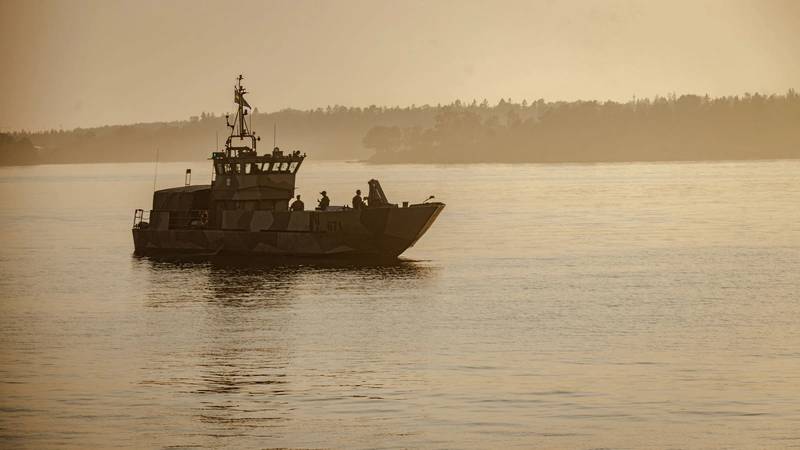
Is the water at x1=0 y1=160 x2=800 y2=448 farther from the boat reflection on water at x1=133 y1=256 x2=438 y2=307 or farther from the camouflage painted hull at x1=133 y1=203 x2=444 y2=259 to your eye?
the camouflage painted hull at x1=133 y1=203 x2=444 y2=259

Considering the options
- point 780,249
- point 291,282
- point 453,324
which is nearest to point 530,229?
point 780,249

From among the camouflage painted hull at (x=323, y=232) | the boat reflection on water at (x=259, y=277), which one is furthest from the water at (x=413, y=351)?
the camouflage painted hull at (x=323, y=232)

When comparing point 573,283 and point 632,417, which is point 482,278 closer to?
point 573,283

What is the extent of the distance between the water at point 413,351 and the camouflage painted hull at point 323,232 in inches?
72.1

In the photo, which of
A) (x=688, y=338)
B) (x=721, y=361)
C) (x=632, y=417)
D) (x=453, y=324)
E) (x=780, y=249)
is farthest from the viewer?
(x=780, y=249)

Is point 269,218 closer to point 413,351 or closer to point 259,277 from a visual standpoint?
point 259,277

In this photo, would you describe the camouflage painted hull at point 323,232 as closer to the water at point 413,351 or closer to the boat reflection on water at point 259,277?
the boat reflection on water at point 259,277

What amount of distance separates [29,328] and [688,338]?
81.8ft

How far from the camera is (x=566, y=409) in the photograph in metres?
35.0

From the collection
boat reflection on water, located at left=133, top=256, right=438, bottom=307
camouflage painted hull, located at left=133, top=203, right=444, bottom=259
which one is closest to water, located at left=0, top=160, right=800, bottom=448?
boat reflection on water, located at left=133, top=256, right=438, bottom=307

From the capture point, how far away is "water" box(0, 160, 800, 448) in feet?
109

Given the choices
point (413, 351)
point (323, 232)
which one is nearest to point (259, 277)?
point (323, 232)

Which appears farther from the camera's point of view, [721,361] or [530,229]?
[530,229]

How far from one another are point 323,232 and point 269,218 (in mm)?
3210
